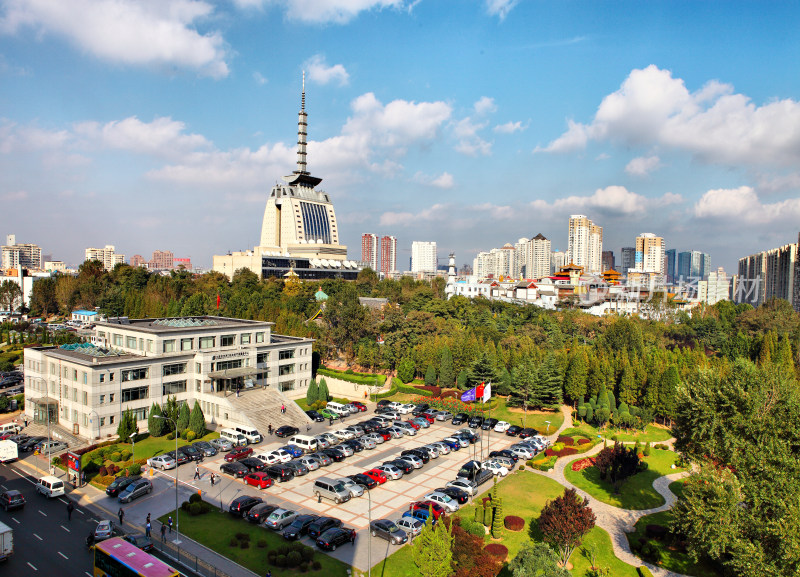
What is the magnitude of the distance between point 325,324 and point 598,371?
38593mm

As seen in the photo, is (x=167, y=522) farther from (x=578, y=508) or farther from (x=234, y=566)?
(x=578, y=508)

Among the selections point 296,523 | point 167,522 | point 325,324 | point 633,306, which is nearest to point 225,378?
point 167,522

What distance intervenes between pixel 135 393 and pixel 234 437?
33.8 feet

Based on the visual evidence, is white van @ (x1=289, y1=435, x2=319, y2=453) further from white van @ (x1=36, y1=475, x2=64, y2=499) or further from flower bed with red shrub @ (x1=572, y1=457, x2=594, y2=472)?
flower bed with red shrub @ (x1=572, y1=457, x2=594, y2=472)

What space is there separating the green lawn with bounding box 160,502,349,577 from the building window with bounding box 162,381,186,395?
20.0m

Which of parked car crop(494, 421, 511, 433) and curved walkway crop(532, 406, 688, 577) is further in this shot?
parked car crop(494, 421, 511, 433)

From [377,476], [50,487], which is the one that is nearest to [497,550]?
[377,476]

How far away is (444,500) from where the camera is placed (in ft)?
103

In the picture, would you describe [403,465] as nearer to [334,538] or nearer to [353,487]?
[353,487]

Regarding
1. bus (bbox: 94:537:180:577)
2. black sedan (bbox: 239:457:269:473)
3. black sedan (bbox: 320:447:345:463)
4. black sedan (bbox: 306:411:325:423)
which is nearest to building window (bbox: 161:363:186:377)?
black sedan (bbox: 306:411:325:423)

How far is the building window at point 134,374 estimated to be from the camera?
45.1 meters

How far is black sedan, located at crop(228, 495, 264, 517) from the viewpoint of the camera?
29969mm

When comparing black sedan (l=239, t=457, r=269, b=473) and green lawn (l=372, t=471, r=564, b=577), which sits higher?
black sedan (l=239, t=457, r=269, b=473)

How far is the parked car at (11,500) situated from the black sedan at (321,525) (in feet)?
57.5
